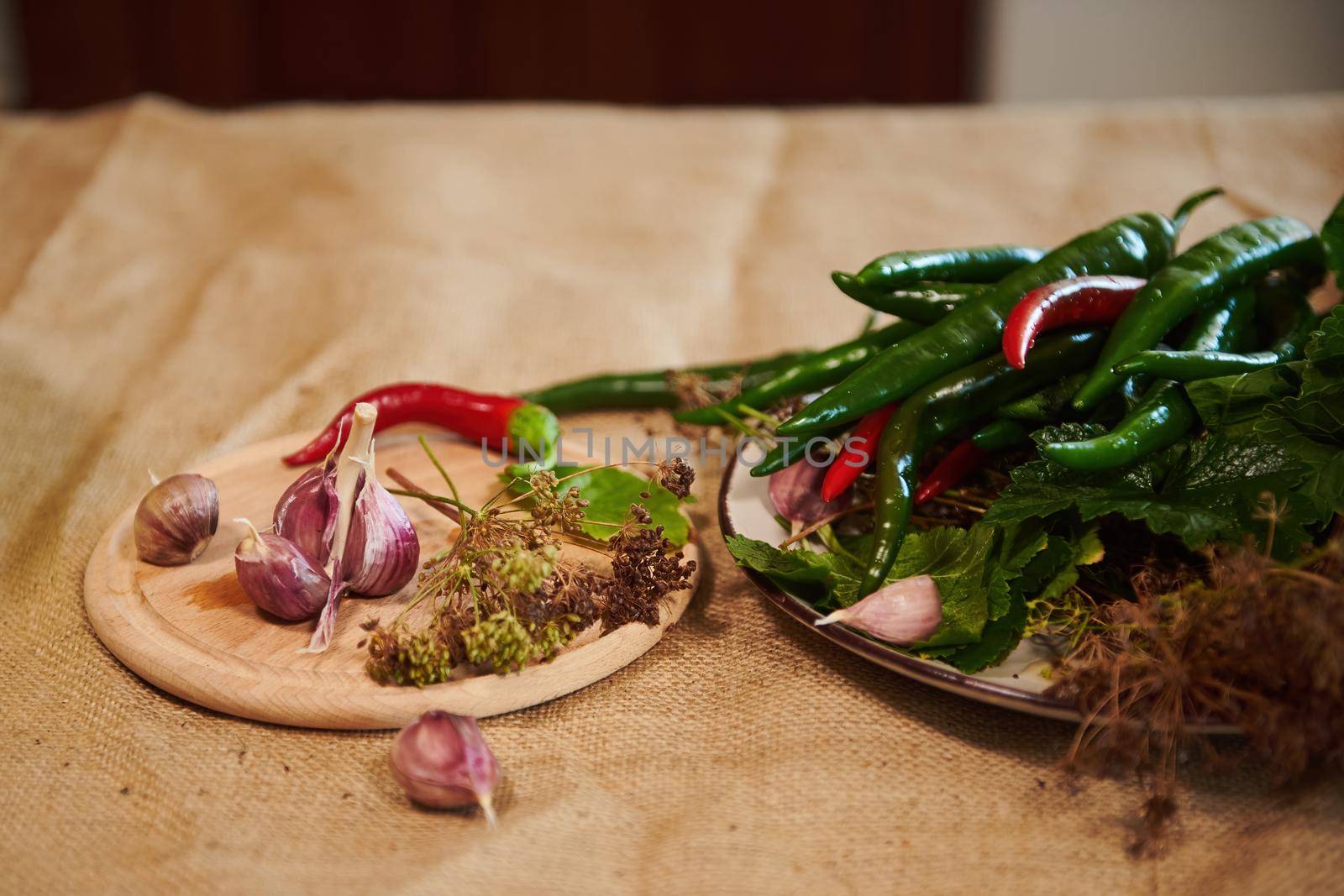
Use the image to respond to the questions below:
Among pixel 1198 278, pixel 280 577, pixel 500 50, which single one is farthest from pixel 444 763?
pixel 500 50

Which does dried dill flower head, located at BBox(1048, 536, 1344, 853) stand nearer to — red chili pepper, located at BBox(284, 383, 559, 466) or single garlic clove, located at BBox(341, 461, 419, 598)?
single garlic clove, located at BBox(341, 461, 419, 598)

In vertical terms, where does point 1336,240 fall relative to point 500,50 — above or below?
above

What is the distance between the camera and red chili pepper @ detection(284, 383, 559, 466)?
176 cm

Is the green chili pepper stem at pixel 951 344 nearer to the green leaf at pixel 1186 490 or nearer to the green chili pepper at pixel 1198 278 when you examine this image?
the green chili pepper at pixel 1198 278

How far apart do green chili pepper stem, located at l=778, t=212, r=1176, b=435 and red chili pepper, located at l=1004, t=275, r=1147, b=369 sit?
0.03m

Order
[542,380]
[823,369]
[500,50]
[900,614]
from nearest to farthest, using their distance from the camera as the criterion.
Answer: [900,614] < [823,369] < [542,380] < [500,50]

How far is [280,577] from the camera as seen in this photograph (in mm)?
1311

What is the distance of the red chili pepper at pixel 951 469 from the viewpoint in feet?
4.92

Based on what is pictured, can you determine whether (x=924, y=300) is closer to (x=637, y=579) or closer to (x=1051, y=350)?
(x=1051, y=350)

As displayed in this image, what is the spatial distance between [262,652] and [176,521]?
0.25 metres

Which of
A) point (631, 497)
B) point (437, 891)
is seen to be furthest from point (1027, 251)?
point (437, 891)

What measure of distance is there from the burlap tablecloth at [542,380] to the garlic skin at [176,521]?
0.46 feet

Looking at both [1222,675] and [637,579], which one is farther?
[637,579]

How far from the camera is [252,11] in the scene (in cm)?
451
